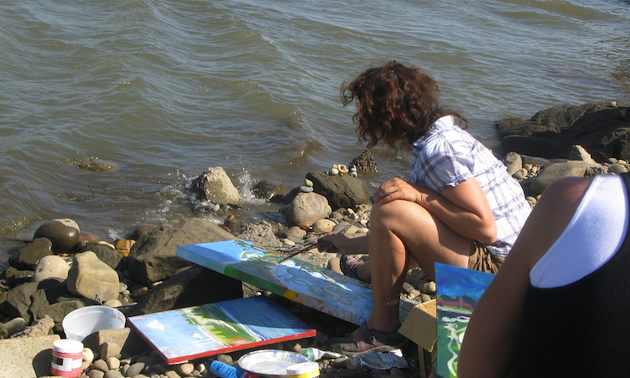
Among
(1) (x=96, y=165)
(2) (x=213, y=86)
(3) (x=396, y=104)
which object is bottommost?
(1) (x=96, y=165)

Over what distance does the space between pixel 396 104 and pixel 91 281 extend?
2.31 metres

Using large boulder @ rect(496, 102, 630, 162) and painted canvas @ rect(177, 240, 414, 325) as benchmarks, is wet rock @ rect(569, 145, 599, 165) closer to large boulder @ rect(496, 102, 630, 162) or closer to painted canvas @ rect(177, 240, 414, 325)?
large boulder @ rect(496, 102, 630, 162)

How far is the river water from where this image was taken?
7.19m

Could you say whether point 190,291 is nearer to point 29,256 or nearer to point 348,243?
point 348,243

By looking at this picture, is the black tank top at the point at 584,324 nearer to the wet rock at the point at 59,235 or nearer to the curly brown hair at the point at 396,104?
the curly brown hair at the point at 396,104

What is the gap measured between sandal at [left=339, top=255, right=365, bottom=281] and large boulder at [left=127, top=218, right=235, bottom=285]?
0.91 m

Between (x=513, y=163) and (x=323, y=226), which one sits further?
(x=513, y=163)

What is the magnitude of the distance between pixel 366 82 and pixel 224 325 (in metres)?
1.47

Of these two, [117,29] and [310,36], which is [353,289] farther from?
[310,36]

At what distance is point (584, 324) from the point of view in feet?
3.66

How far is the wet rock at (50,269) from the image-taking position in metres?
4.25

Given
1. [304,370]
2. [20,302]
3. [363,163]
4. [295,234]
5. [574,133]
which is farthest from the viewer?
[574,133]

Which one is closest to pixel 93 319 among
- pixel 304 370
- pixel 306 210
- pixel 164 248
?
pixel 164 248

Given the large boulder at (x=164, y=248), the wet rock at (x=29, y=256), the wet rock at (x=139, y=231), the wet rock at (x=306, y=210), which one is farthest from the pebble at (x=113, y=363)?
the wet rock at (x=306, y=210)
